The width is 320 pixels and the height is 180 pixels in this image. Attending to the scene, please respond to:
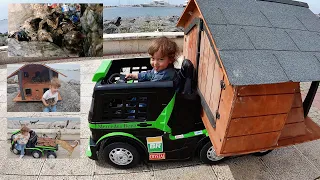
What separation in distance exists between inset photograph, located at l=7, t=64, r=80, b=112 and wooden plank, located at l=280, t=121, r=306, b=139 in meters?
2.51

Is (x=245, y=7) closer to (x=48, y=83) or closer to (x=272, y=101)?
(x=272, y=101)

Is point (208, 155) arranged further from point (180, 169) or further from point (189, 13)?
point (189, 13)

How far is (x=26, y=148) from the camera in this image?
310 cm

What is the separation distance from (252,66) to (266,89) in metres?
0.32

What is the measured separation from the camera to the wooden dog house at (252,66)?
1761 millimetres

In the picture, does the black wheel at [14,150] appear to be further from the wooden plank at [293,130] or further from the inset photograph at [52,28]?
the wooden plank at [293,130]

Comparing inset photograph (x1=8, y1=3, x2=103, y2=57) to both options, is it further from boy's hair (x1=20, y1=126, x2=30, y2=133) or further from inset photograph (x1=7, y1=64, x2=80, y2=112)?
boy's hair (x1=20, y1=126, x2=30, y2=133)

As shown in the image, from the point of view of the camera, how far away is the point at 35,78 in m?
2.91

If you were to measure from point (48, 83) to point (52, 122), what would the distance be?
0.75 m

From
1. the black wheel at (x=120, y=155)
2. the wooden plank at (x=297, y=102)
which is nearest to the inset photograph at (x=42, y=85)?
the black wheel at (x=120, y=155)

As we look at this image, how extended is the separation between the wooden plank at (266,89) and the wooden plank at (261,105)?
0.04m

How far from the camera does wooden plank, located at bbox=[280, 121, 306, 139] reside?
2586mm

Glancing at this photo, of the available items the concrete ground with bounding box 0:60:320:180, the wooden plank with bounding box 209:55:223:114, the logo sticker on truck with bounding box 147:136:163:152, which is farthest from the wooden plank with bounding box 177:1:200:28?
the concrete ground with bounding box 0:60:320:180

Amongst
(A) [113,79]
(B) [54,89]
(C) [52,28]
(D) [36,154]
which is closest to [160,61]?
(A) [113,79]
